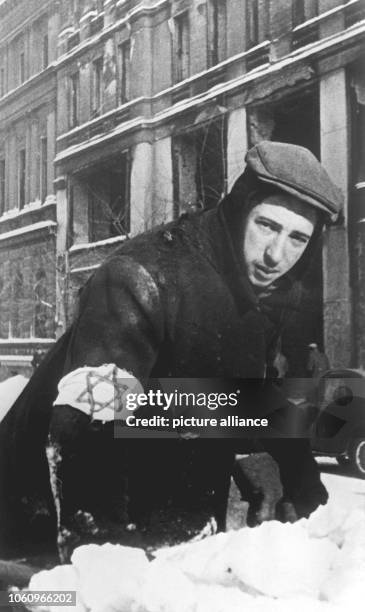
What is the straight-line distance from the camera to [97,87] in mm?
2598

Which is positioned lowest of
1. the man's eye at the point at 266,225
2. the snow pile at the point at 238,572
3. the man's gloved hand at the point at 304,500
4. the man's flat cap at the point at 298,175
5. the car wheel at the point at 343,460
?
the snow pile at the point at 238,572

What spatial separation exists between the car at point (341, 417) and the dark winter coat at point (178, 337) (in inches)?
3.4

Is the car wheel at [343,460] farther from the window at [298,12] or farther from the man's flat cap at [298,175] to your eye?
the window at [298,12]

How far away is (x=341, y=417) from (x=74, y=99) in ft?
4.66

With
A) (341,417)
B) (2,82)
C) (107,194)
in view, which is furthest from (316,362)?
(2,82)

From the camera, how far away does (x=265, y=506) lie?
7.45ft

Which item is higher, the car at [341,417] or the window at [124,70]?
the window at [124,70]

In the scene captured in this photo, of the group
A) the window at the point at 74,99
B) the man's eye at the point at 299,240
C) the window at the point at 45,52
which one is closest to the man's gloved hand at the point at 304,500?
the man's eye at the point at 299,240

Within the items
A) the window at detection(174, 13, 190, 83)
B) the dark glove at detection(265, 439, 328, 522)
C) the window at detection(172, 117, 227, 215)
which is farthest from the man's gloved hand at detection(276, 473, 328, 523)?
the window at detection(174, 13, 190, 83)

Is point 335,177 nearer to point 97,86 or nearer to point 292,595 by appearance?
point 97,86

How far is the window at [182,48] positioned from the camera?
96.3 inches

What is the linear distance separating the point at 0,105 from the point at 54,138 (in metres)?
0.31

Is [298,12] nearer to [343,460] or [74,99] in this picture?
[74,99]

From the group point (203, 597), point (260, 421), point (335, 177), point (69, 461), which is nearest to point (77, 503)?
point (69, 461)
